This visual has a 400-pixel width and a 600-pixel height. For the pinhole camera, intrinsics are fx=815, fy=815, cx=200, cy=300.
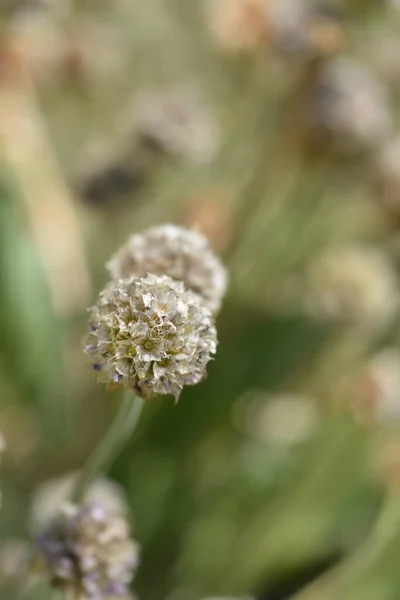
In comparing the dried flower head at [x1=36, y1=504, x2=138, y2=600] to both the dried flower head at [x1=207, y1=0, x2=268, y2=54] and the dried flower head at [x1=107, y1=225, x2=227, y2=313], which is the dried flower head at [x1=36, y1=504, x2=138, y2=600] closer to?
the dried flower head at [x1=107, y1=225, x2=227, y2=313]

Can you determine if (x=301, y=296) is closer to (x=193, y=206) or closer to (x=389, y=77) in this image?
(x=193, y=206)

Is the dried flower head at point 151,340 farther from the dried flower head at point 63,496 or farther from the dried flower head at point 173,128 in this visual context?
the dried flower head at point 173,128

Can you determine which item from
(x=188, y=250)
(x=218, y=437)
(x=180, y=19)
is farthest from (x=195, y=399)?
(x=180, y=19)

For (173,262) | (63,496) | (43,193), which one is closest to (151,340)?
(173,262)

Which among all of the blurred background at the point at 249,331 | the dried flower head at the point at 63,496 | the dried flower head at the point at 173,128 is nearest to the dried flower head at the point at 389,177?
the blurred background at the point at 249,331

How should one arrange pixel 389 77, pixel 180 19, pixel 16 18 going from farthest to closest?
pixel 180 19, pixel 389 77, pixel 16 18

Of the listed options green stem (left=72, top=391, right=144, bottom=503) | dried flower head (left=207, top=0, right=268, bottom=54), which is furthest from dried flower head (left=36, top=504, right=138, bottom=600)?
dried flower head (left=207, top=0, right=268, bottom=54)
